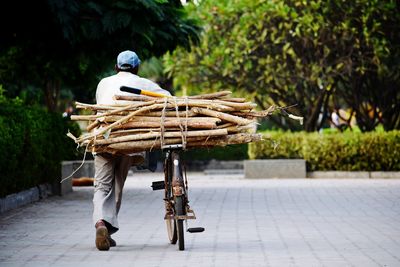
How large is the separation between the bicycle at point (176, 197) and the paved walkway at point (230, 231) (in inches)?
7.9

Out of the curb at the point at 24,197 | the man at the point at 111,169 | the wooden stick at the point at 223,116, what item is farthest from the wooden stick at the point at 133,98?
the curb at the point at 24,197

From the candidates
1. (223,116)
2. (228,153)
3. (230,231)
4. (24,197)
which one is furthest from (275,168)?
(223,116)

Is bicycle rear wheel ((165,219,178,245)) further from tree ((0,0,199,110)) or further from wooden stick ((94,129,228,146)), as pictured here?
tree ((0,0,199,110))

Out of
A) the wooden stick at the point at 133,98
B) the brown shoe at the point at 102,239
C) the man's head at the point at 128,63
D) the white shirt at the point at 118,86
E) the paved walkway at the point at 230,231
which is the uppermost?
the man's head at the point at 128,63

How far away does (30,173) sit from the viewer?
1703 centimetres

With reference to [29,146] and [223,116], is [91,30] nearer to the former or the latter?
[29,146]

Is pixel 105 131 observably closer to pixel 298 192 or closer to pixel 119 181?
pixel 119 181

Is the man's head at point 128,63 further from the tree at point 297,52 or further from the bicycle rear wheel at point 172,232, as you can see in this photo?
the tree at point 297,52

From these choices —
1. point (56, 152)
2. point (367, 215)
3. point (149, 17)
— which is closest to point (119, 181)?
point (367, 215)

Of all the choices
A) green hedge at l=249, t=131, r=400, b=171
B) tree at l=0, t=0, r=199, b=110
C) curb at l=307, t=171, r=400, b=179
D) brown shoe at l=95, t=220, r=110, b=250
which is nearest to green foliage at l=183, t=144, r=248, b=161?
green hedge at l=249, t=131, r=400, b=171

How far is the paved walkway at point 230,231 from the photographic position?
1002 cm

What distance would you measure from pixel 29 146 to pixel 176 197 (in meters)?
6.88

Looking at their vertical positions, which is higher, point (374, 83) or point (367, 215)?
point (374, 83)

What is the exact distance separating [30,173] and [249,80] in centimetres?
1330
